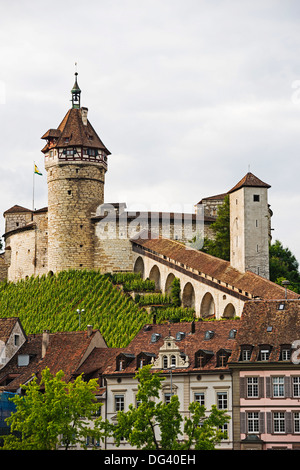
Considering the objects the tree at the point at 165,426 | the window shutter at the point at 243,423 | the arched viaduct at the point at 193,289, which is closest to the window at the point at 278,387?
the window shutter at the point at 243,423

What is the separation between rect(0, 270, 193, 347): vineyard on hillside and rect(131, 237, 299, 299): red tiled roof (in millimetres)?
3500

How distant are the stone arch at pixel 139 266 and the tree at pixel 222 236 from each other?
615 cm

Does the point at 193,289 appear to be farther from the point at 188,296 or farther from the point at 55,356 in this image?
the point at 55,356

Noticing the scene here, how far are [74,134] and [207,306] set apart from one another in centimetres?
2690

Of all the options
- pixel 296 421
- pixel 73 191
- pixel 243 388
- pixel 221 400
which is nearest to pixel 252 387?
pixel 243 388

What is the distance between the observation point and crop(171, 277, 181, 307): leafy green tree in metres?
105

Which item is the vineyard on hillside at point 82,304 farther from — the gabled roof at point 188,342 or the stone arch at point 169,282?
the gabled roof at point 188,342

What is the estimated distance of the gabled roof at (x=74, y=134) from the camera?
118938mm

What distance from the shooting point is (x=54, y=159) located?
118938 millimetres

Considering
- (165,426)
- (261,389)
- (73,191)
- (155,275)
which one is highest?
(73,191)

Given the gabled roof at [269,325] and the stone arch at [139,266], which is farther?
the stone arch at [139,266]

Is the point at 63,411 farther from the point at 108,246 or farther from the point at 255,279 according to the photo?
the point at 108,246

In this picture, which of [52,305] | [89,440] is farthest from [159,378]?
[52,305]

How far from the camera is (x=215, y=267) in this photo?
101938mm
